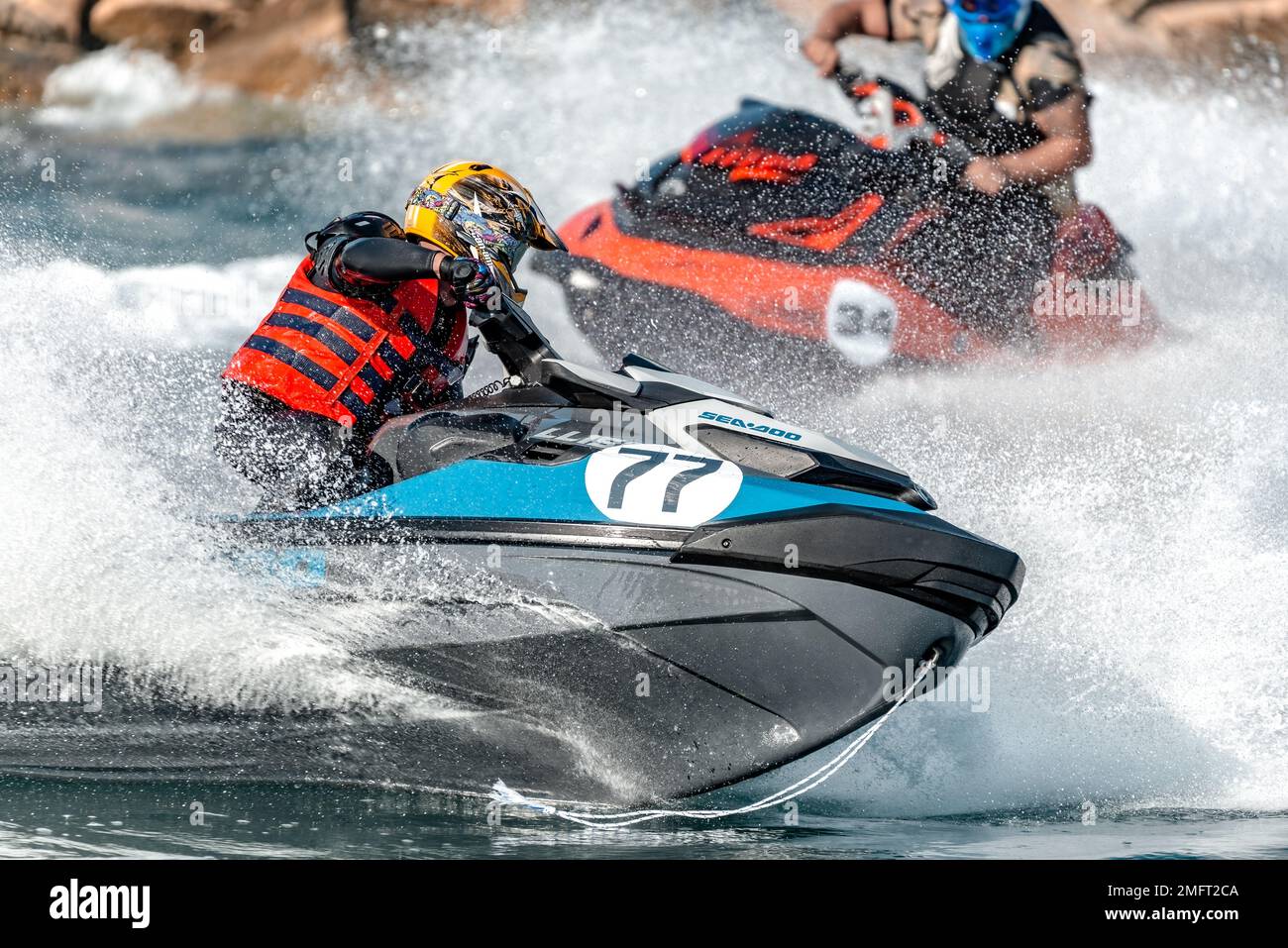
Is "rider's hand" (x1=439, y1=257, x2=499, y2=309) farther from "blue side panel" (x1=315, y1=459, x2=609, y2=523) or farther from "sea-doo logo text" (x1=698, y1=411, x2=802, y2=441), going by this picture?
"sea-doo logo text" (x1=698, y1=411, x2=802, y2=441)

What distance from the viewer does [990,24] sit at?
295 inches

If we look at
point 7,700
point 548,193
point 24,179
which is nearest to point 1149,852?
point 7,700

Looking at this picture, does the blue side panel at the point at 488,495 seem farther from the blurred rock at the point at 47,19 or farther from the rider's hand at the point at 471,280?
the blurred rock at the point at 47,19

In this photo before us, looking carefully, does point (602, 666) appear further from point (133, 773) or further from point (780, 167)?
point (780, 167)

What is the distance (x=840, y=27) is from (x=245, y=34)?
704cm

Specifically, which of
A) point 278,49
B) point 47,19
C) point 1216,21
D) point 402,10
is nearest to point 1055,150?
point 402,10

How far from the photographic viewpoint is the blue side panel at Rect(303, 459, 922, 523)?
327 cm

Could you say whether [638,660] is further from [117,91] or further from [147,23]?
[147,23]

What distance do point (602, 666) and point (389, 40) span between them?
10.5 m
